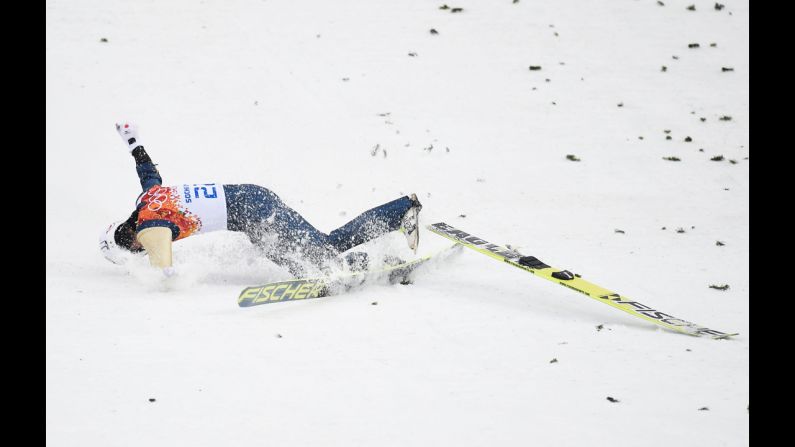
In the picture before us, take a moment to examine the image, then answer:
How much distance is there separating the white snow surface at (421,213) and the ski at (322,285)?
94 mm

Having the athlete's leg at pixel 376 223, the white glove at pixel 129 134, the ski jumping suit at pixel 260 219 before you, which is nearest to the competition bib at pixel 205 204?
the ski jumping suit at pixel 260 219

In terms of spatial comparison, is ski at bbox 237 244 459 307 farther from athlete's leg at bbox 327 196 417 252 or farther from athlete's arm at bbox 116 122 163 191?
athlete's arm at bbox 116 122 163 191

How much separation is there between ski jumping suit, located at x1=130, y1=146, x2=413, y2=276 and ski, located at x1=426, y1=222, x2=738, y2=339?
546mm

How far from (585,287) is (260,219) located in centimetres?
200

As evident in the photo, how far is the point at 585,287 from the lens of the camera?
192 inches

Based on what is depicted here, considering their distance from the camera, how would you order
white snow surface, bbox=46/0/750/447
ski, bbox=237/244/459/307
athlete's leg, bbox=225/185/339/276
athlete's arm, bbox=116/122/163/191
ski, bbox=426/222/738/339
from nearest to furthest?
white snow surface, bbox=46/0/750/447
ski, bbox=426/222/738/339
ski, bbox=237/244/459/307
athlete's leg, bbox=225/185/339/276
athlete's arm, bbox=116/122/163/191

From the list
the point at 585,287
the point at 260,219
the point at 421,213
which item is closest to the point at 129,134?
the point at 260,219

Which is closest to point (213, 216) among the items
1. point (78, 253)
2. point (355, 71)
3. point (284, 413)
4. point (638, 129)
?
point (78, 253)

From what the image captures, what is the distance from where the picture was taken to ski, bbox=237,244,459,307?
465 cm

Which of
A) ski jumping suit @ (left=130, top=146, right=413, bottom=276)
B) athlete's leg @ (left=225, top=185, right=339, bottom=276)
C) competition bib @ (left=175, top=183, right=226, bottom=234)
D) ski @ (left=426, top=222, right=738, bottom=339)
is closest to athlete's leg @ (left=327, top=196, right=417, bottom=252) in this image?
ski jumping suit @ (left=130, top=146, right=413, bottom=276)

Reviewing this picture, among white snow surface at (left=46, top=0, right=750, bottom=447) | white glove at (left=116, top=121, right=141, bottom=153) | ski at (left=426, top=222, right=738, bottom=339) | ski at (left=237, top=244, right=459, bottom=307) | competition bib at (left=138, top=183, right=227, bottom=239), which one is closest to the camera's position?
white snow surface at (left=46, top=0, right=750, bottom=447)

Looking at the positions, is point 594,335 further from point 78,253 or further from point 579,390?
point 78,253

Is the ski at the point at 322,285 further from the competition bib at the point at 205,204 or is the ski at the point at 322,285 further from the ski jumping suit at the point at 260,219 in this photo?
the competition bib at the point at 205,204

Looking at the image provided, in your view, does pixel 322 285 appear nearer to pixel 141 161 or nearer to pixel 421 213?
pixel 421 213
